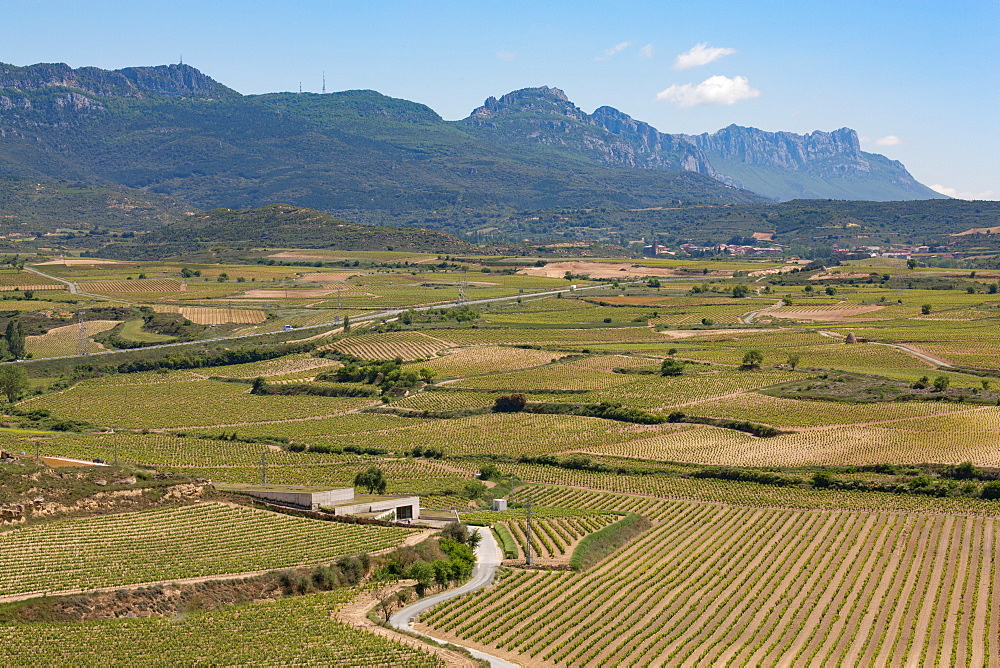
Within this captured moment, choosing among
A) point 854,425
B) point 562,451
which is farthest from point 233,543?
point 854,425

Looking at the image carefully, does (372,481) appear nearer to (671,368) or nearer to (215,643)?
(215,643)

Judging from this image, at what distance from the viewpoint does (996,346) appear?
117812mm

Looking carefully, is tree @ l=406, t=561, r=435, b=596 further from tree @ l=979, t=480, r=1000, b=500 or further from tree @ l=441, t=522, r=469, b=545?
tree @ l=979, t=480, r=1000, b=500

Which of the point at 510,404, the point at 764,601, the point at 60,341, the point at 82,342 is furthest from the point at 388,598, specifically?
the point at 60,341

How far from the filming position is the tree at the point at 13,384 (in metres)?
101

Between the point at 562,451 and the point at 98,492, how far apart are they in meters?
34.3

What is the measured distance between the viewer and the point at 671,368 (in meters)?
107

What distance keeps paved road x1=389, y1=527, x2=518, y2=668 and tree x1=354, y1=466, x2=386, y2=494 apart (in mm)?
9240

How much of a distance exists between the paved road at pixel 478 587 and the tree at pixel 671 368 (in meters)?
50.1

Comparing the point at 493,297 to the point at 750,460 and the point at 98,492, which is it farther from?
the point at 98,492

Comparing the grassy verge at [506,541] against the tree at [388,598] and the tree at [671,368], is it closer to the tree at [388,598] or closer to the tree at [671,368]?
the tree at [388,598]

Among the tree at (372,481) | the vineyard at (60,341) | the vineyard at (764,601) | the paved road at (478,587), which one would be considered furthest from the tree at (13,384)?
the vineyard at (764,601)

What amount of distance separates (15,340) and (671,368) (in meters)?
64.7

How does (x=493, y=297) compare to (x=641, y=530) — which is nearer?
(x=641, y=530)
